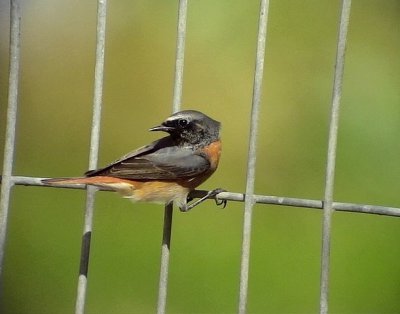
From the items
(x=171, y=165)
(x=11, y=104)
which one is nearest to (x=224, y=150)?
(x=171, y=165)

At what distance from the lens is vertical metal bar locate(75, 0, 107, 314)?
2123 mm

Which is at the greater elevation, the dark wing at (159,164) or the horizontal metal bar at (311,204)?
the dark wing at (159,164)

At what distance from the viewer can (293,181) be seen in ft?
10.2

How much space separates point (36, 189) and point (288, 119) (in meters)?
0.91

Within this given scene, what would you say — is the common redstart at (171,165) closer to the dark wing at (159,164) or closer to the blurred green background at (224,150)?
the dark wing at (159,164)

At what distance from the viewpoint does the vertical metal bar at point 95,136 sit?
2123 millimetres

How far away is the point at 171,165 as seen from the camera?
2.39m

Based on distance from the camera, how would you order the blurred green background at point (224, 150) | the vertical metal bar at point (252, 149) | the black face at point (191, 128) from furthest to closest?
the blurred green background at point (224, 150) → the black face at point (191, 128) → the vertical metal bar at point (252, 149)

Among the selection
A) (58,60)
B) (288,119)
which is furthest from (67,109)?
(288,119)

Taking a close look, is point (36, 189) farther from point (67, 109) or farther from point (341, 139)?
point (341, 139)

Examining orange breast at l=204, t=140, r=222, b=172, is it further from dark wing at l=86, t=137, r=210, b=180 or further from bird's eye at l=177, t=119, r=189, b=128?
bird's eye at l=177, t=119, r=189, b=128

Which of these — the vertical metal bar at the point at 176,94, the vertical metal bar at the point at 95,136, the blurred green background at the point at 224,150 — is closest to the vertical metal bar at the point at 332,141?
the vertical metal bar at the point at 176,94

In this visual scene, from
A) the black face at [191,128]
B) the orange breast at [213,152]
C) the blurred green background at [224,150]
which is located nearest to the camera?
the black face at [191,128]

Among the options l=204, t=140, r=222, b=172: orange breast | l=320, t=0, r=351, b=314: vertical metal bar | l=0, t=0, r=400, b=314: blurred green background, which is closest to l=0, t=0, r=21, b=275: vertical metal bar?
l=204, t=140, r=222, b=172: orange breast
